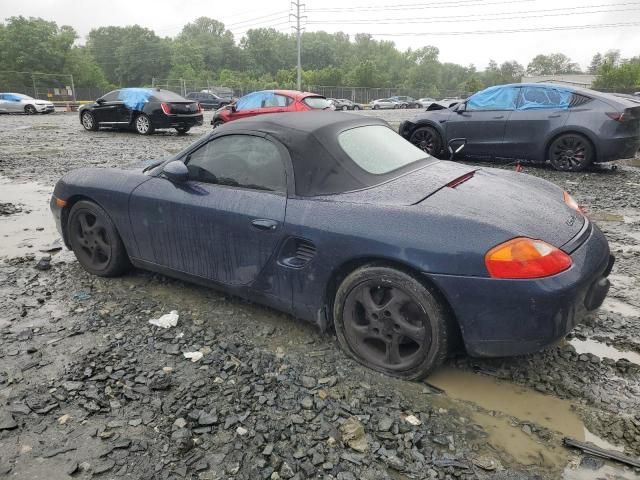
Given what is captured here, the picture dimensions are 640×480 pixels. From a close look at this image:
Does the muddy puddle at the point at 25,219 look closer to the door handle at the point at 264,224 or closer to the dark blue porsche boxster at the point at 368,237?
the dark blue porsche boxster at the point at 368,237

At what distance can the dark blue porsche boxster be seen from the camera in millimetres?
2445

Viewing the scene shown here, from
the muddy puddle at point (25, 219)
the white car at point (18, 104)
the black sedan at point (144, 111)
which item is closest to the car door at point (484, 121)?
the muddy puddle at point (25, 219)

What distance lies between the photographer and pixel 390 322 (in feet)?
8.92

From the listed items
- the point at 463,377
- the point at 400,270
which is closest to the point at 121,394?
the point at 400,270

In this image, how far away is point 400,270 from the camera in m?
2.62

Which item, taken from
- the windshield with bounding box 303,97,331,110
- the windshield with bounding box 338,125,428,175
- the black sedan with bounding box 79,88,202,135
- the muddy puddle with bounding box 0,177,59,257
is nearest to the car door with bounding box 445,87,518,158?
the windshield with bounding box 303,97,331,110

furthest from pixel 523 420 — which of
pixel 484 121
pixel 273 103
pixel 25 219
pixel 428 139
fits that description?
pixel 273 103

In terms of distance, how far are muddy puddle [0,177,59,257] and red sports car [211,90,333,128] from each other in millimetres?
7238

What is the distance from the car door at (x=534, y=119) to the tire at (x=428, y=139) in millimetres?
1325

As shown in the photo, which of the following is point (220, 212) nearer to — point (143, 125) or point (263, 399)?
point (263, 399)

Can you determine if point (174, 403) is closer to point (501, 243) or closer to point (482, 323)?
point (482, 323)

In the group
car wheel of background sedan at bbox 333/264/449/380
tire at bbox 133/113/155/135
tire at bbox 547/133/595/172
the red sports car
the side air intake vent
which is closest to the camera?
car wheel of background sedan at bbox 333/264/449/380

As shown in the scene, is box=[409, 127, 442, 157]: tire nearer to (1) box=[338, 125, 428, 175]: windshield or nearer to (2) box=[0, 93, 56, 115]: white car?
(1) box=[338, 125, 428, 175]: windshield

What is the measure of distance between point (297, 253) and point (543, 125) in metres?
7.06
